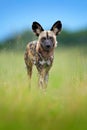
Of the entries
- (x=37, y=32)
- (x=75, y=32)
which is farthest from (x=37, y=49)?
(x=75, y=32)

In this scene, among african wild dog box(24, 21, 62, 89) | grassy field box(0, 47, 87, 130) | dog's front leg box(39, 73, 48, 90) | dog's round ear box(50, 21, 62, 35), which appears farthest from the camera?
dog's round ear box(50, 21, 62, 35)

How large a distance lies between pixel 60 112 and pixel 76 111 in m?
0.16

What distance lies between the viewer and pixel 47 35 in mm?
10336

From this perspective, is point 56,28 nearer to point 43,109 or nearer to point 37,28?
point 37,28

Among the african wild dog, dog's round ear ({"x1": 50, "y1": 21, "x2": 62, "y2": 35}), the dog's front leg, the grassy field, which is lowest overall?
the grassy field

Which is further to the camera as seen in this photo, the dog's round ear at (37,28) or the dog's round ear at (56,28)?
the dog's round ear at (56,28)

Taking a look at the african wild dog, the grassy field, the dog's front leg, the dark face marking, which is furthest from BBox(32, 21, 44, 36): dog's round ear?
the grassy field

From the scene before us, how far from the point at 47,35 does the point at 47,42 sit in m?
0.14

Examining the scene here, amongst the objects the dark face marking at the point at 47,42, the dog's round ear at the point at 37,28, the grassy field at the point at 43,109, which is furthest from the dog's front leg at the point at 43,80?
the grassy field at the point at 43,109

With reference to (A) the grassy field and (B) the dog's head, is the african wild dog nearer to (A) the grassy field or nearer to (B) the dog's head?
(B) the dog's head

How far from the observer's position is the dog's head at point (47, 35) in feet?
33.7

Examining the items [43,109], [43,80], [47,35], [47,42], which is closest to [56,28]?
[47,35]

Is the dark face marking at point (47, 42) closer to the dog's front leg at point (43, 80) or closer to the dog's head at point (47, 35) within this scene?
the dog's head at point (47, 35)

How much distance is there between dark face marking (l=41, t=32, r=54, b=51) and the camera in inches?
403
